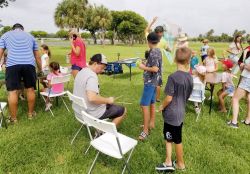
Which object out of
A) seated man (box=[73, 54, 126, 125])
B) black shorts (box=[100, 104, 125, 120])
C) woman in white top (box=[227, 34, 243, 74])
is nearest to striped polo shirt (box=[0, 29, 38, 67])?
seated man (box=[73, 54, 126, 125])

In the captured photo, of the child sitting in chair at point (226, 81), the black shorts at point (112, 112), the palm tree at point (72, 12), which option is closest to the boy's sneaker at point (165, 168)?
the black shorts at point (112, 112)

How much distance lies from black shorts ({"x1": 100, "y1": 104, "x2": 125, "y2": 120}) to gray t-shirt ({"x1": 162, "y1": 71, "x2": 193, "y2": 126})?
3.28 feet

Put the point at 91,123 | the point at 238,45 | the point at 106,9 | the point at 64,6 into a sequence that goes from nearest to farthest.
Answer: the point at 91,123 → the point at 238,45 → the point at 64,6 → the point at 106,9

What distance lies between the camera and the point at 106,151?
3303 mm

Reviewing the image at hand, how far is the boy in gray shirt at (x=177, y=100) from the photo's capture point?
349cm

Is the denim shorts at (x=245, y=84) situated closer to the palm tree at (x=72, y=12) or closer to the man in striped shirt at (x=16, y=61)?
the man in striped shirt at (x=16, y=61)

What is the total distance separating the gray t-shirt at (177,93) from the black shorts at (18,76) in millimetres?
3247

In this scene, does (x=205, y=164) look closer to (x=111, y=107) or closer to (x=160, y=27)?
(x=111, y=107)

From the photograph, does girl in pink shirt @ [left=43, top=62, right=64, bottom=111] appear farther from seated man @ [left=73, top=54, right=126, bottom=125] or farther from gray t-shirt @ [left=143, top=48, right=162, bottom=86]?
gray t-shirt @ [left=143, top=48, right=162, bottom=86]

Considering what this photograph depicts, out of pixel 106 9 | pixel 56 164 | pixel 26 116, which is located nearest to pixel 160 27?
pixel 56 164

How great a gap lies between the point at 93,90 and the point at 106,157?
113 centimetres

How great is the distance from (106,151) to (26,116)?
3.32 m

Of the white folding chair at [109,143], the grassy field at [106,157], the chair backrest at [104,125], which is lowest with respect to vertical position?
the grassy field at [106,157]

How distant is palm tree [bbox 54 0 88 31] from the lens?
47.0m
